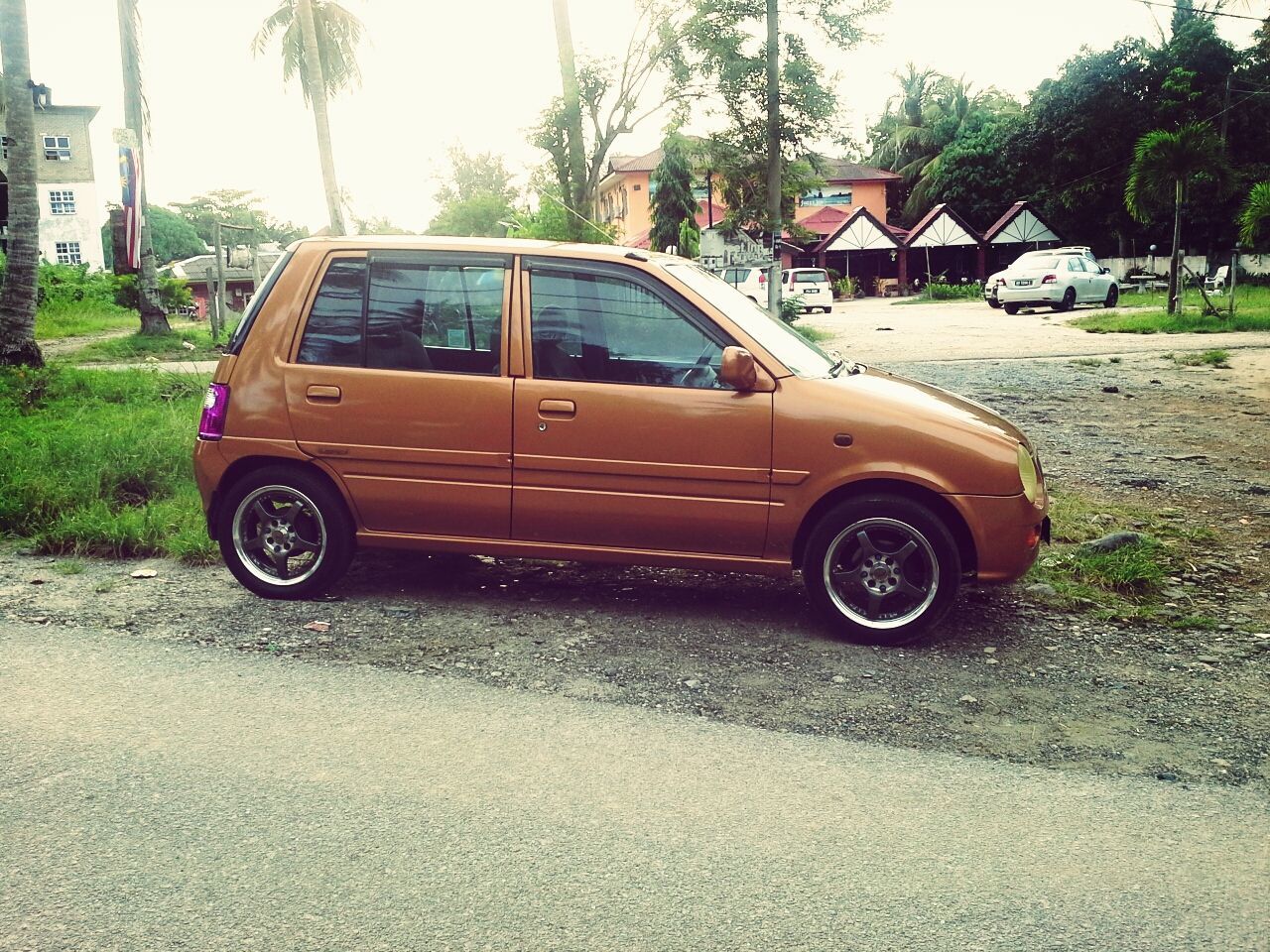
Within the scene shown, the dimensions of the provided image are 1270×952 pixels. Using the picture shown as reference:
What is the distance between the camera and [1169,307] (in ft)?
83.9

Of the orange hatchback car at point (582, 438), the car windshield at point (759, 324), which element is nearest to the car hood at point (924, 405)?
the orange hatchback car at point (582, 438)

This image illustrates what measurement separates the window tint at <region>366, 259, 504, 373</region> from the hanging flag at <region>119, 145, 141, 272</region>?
41.4ft

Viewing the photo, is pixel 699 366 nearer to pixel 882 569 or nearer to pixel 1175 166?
pixel 882 569

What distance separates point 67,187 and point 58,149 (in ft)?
7.12

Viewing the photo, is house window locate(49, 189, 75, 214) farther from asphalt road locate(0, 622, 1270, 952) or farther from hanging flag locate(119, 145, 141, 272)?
asphalt road locate(0, 622, 1270, 952)

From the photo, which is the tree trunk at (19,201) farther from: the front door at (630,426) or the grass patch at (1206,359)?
the grass patch at (1206,359)

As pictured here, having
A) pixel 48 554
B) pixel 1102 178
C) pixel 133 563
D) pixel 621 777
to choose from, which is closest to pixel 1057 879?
pixel 621 777

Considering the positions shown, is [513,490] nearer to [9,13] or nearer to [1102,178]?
[9,13]

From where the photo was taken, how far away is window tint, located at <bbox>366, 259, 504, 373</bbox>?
5.61 m

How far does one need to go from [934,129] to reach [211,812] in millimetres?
66957

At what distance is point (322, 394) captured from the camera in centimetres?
568

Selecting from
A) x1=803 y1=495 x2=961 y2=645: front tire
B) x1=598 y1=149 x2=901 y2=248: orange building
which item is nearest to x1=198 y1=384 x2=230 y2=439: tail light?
x1=803 y1=495 x2=961 y2=645: front tire

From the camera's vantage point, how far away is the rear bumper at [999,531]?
5137 millimetres

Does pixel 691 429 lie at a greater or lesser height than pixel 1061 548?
greater
